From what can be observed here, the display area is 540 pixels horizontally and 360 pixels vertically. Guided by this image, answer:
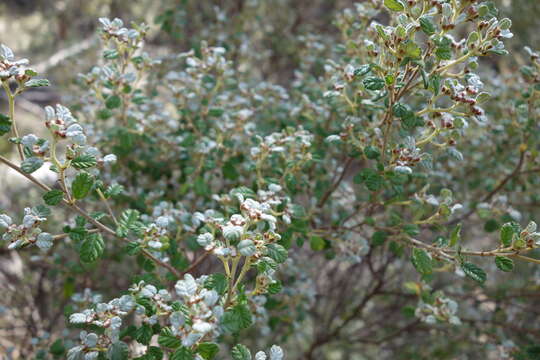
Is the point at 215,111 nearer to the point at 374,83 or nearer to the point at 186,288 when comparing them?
the point at 374,83

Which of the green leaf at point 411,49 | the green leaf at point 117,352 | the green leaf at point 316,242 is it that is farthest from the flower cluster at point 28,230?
the green leaf at point 411,49

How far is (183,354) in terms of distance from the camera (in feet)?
3.80

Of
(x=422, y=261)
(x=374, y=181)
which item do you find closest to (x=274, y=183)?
(x=374, y=181)

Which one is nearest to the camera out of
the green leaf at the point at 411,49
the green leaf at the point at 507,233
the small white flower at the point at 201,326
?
the small white flower at the point at 201,326

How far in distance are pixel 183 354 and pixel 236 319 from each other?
16cm

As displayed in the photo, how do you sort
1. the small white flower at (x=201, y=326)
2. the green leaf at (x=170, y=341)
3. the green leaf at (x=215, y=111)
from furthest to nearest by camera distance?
the green leaf at (x=215, y=111) < the green leaf at (x=170, y=341) < the small white flower at (x=201, y=326)

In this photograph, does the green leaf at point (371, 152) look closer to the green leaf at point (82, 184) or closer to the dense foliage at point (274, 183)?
the dense foliage at point (274, 183)

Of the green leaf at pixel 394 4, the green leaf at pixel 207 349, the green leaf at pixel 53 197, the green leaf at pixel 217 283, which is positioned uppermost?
the green leaf at pixel 394 4

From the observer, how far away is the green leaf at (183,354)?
3.78ft

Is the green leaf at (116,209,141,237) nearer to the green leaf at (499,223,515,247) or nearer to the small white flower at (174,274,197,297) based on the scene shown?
the small white flower at (174,274,197,297)

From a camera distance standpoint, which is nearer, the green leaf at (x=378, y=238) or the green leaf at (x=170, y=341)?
the green leaf at (x=170, y=341)

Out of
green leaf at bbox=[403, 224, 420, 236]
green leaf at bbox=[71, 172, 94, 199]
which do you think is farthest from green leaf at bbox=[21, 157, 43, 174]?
green leaf at bbox=[403, 224, 420, 236]

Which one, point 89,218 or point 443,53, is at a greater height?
point 443,53

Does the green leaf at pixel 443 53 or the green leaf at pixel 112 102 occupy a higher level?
the green leaf at pixel 112 102
